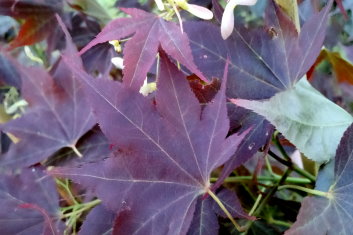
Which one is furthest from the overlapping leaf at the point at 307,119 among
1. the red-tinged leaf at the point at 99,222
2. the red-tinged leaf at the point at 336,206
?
the red-tinged leaf at the point at 99,222

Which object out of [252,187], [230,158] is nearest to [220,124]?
[230,158]

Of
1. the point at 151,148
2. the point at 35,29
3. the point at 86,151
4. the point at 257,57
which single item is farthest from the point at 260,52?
the point at 35,29

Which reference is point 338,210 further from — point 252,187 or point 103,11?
point 103,11

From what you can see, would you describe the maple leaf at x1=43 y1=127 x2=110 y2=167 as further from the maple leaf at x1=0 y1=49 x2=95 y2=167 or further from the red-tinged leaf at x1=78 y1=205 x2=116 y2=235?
the red-tinged leaf at x1=78 y1=205 x2=116 y2=235

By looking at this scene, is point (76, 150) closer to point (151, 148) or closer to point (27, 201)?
point (27, 201)

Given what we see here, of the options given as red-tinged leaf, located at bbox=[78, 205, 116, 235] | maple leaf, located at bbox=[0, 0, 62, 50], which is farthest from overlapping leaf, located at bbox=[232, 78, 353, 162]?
maple leaf, located at bbox=[0, 0, 62, 50]
